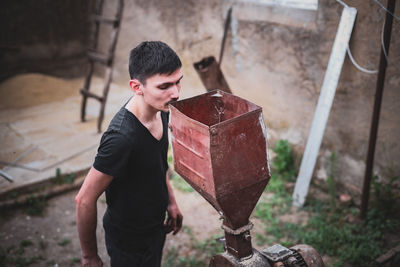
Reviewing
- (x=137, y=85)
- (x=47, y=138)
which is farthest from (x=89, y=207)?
(x=47, y=138)

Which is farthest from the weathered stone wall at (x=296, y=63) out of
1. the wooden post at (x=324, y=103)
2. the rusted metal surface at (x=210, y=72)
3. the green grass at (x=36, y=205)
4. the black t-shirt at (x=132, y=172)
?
the black t-shirt at (x=132, y=172)

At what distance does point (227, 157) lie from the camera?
5.87ft

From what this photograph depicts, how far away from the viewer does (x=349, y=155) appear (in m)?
4.35

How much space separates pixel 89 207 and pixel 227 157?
802mm

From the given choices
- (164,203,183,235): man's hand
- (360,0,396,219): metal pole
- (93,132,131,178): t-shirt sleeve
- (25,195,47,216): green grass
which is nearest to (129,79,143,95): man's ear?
(93,132,131,178): t-shirt sleeve

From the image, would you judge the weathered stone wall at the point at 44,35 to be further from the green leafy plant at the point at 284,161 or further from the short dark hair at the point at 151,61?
the short dark hair at the point at 151,61

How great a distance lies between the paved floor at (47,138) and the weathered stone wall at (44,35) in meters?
1.02

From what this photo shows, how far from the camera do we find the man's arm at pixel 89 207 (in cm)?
196

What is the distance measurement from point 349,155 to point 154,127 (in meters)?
2.92

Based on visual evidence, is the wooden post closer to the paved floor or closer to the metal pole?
the metal pole

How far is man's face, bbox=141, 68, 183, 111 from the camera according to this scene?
2016 mm

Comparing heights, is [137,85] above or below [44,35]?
above

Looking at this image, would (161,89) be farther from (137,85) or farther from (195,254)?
(195,254)

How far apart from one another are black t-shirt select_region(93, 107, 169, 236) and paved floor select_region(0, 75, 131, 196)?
3.01 meters
